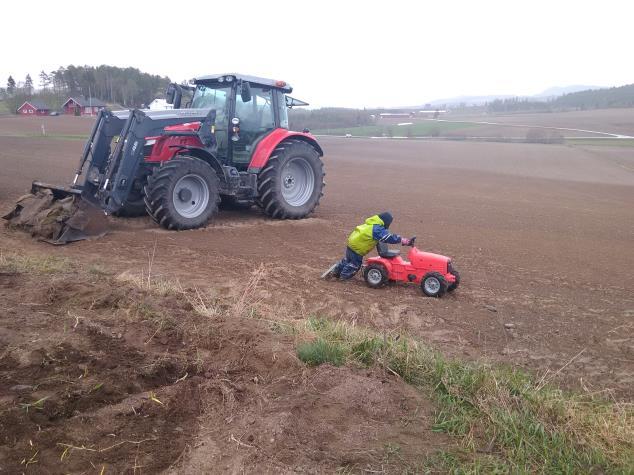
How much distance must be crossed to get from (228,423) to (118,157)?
673 cm

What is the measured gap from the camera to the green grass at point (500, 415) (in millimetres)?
3117

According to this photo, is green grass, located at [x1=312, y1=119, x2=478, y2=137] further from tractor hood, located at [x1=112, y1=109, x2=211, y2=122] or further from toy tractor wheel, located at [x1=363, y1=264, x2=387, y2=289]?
toy tractor wheel, located at [x1=363, y1=264, x2=387, y2=289]

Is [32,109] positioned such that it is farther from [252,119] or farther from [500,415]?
[500,415]

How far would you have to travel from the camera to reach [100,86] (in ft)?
171

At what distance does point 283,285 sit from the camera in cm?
698

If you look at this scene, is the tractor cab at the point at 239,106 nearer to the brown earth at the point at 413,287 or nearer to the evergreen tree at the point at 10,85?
the brown earth at the point at 413,287

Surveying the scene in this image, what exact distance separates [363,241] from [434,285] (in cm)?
105

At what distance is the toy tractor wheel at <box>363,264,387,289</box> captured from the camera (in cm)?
725

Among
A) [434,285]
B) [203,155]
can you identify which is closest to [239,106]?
[203,155]

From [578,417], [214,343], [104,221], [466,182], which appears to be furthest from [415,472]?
[466,182]

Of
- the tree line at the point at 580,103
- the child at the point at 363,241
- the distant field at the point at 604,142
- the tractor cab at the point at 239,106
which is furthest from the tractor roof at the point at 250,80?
the tree line at the point at 580,103

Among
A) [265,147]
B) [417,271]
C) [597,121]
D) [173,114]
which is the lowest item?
[597,121]

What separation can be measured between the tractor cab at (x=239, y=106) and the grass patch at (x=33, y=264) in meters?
4.23

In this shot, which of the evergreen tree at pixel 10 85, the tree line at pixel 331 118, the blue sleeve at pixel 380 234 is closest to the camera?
the blue sleeve at pixel 380 234
